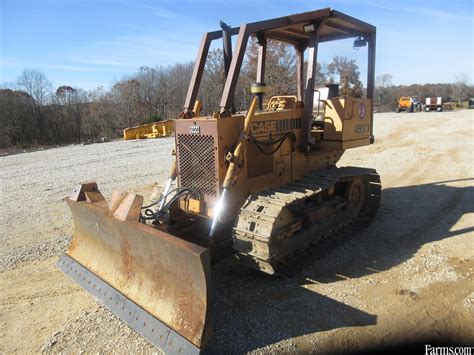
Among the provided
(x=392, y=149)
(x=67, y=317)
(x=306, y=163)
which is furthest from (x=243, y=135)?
(x=392, y=149)

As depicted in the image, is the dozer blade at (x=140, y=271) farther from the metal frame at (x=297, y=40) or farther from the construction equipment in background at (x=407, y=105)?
the construction equipment in background at (x=407, y=105)

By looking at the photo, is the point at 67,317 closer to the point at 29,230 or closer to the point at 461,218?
the point at 29,230

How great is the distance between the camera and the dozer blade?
334cm

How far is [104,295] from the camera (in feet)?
13.6

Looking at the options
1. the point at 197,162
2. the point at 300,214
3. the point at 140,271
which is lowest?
the point at 140,271

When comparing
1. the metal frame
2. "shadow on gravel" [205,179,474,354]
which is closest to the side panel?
the metal frame

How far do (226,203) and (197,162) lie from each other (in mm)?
704

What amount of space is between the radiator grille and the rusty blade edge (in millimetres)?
1635

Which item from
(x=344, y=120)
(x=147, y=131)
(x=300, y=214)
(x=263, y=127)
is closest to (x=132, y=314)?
(x=300, y=214)

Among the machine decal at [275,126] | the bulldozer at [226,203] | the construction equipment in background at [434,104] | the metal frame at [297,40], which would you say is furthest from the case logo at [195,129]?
the construction equipment in background at [434,104]

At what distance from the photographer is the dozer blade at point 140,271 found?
3336 mm

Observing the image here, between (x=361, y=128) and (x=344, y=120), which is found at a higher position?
(x=344, y=120)

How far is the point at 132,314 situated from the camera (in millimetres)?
3734

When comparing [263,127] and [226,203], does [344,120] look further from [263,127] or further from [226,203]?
[226,203]
